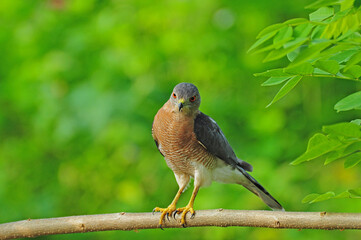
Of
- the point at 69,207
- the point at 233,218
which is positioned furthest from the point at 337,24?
the point at 69,207

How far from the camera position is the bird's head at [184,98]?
3684 mm

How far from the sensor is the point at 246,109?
18.6ft

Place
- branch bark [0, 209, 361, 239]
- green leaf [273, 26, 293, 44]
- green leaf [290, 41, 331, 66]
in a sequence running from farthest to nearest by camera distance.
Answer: branch bark [0, 209, 361, 239] < green leaf [273, 26, 293, 44] < green leaf [290, 41, 331, 66]

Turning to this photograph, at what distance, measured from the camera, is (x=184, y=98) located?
368cm

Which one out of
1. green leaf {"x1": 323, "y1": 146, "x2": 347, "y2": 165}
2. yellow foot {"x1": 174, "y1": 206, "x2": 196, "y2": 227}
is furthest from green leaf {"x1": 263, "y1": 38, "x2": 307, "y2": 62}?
yellow foot {"x1": 174, "y1": 206, "x2": 196, "y2": 227}

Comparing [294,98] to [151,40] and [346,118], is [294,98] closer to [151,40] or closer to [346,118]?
[346,118]

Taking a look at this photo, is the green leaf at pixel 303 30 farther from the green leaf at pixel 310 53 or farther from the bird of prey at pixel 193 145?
the bird of prey at pixel 193 145

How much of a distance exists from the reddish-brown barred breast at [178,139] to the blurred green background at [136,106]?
1.27m

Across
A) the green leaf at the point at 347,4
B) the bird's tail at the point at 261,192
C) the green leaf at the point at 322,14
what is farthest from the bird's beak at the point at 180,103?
the green leaf at the point at 347,4

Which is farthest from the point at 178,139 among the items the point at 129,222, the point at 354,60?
the point at 354,60

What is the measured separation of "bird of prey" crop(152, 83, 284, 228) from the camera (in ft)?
12.4

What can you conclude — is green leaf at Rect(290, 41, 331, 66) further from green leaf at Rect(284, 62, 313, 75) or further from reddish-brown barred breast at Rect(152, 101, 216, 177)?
reddish-brown barred breast at Rect(152, 101, 216, 177)

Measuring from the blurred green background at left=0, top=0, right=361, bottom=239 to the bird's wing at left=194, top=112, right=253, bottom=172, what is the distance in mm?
1082

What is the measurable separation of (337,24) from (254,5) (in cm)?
419
